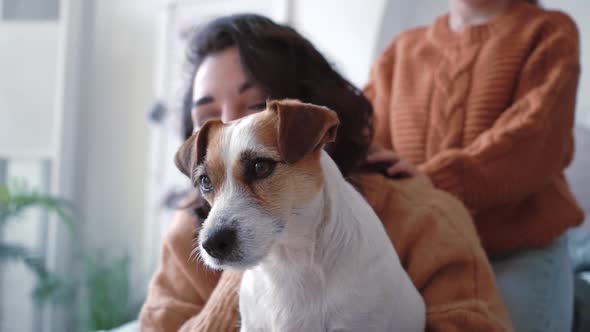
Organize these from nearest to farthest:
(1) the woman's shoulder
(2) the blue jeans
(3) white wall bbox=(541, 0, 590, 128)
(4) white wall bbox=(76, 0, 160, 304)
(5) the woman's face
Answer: (5) the woman's face < (2) the blue jeans < (1) the woman's shoulder < (3) white wall bbox=(541, 0, 590, 128) < (4) white wall bbox=(76, 0, 160, 304)

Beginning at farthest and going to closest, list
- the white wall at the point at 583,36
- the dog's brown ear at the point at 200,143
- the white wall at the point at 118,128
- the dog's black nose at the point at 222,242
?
the white wall at the point at 118,128, the white wall at the point at 583,36, the dog's brown ear at the point at 200,143, the dog's black nose at the point at 222,242

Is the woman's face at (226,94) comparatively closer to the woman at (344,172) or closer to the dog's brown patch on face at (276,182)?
the woman at (344,172)

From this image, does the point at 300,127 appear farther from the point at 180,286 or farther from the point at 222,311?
the point at 180,286

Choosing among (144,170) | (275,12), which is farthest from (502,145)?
(144,170)

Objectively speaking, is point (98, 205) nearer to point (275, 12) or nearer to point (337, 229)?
point (275, 12)

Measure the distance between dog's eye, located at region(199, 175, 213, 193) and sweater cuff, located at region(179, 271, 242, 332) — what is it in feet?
0.79

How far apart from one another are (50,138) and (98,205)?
1.80 ft

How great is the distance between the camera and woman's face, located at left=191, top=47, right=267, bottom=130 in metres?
0.92

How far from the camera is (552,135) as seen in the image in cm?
116

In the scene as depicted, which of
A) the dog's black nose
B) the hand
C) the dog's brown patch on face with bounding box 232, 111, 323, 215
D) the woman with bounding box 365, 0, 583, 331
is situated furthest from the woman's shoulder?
the dog's black nose

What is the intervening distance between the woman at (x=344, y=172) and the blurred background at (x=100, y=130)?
926 mm

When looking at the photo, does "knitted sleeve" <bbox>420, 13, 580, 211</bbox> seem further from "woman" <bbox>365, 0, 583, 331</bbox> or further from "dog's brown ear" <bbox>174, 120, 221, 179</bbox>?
"dog's brown ear" <bbox>174, 120, 221, 179</bbox>

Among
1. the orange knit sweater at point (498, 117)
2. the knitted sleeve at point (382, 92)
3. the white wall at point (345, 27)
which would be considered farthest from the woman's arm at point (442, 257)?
the white wall at point (345, 27)

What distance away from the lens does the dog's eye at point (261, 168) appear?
2.14 ft
